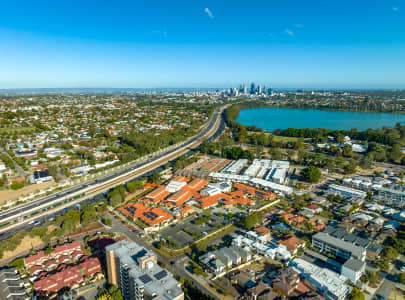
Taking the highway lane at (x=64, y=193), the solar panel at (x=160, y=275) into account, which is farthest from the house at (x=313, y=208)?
the highway lane at (x=64, y=193)

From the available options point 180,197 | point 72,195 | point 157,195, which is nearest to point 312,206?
point 180,197

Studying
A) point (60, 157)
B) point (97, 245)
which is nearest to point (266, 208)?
point (97, 245)

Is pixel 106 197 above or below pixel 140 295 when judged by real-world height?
below

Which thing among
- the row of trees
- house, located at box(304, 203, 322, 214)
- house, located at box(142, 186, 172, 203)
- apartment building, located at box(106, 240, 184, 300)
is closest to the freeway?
the row of trees

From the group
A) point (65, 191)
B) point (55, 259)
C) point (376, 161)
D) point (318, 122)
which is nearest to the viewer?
point (55, 259)

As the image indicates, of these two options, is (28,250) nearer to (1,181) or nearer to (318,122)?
(1,181)

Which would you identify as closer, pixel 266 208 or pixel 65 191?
pixel 266 208

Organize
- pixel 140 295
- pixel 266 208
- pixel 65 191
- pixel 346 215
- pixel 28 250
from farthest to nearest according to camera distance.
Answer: pixel 65 191, pixel 266 208, pixel 346 215, pixel 28 250, pixel 140 295
